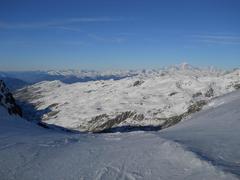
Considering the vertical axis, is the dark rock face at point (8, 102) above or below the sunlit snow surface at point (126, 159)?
below

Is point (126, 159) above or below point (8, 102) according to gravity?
above

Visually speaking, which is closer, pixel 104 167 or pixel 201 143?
pixel 104 167

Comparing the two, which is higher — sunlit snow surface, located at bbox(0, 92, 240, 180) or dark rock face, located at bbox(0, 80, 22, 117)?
sunlit snow surface, located at bbox(0, 92, 240, 180)

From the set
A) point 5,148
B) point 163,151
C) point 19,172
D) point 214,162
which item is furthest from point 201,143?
point 5,148

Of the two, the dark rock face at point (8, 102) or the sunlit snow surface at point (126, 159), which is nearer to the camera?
the sunlit snow surface at point (126, 159)

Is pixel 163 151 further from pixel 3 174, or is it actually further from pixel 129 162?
pixel 3 174

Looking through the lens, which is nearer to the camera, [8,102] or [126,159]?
[126,159]

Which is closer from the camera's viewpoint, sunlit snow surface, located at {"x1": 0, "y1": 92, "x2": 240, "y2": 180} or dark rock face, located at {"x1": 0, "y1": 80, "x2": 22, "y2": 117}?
sunlit snow surface, located at {"x1": 0, "y1": 92, "x2": 240, "y2": 180}

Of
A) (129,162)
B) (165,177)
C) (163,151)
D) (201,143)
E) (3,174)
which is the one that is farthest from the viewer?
(201,143)

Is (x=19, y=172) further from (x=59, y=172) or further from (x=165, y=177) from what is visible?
(x=165, y=177)

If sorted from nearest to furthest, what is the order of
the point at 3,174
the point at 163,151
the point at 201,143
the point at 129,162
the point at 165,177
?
the point at 165,177
the point at 3,174
the point at 129,162
the point at 163,151
the point at 201,143
